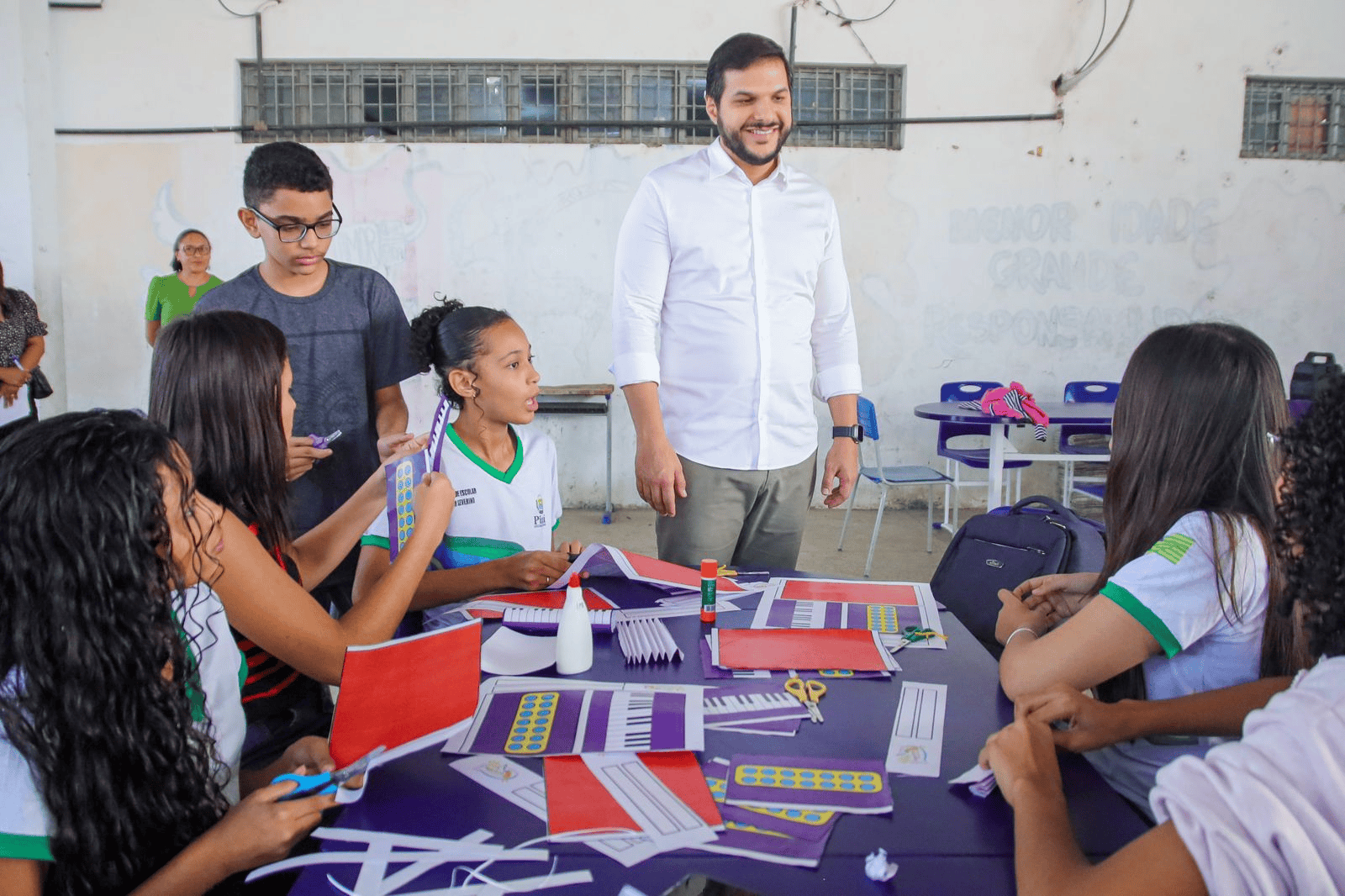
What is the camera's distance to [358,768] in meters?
0.99

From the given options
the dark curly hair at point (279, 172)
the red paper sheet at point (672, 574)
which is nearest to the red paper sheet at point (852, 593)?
the red paper sheet at point (672, 574)

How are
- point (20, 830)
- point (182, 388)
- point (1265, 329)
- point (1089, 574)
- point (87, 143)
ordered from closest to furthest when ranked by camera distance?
point (20, 830)
point (182, 388)
point (1089, 574)
point (87, 143)
point (1265, 329)

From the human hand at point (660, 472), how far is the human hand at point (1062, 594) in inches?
33.1

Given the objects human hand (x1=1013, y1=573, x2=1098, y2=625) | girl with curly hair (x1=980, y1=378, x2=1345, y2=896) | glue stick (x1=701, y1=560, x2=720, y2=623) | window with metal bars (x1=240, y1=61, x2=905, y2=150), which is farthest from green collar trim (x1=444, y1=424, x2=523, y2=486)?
window with metal bars (x1=240, y1=61, x2=905, y2=150)

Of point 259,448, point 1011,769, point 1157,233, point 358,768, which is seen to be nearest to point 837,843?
point 1011,769

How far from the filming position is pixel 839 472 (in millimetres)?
2260

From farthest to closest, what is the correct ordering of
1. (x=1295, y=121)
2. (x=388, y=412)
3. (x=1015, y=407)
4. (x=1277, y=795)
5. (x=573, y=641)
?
(x=1295, y=121)
(x=1015, y=407)
(x=388, y=412)
(x=573, y=641)
(x=1277, y=795)

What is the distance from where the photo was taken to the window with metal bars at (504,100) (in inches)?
218

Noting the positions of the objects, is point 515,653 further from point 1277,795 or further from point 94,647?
point 1277,795

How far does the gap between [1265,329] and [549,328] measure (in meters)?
4.61

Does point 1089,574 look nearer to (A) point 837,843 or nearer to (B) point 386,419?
(A) point 837,843

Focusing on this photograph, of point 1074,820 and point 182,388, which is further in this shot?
point 182,388

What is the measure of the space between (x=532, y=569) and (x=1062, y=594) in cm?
96

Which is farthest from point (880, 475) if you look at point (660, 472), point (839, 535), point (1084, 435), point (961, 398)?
point (660, 472)
